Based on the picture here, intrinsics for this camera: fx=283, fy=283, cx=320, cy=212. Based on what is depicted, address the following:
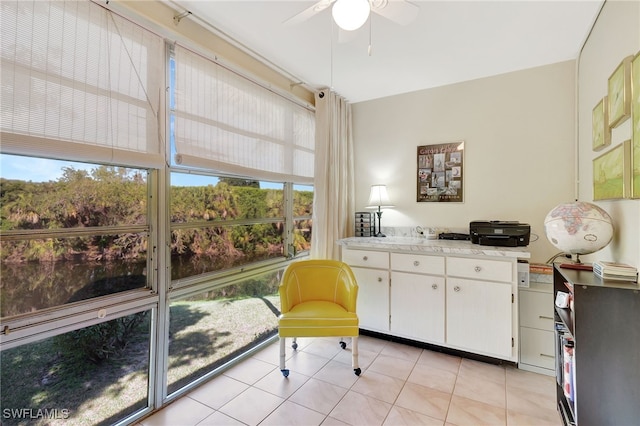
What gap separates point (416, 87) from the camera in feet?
9.81

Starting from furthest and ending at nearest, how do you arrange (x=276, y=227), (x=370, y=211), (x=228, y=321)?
(x=370, y=211), (x=276, y=227), (x=228, y=321)

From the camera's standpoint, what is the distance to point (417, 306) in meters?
2.48

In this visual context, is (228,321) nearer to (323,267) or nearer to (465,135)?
(323,267)

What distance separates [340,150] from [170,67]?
70.9 inches

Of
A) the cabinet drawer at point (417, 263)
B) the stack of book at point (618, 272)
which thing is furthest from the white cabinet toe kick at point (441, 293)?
the stack of book at point (618, 272)

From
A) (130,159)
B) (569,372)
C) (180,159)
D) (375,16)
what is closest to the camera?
(569,372)

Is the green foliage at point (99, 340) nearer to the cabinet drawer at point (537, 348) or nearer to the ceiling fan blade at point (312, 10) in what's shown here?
the ceiling fan blade at point (312, 10)

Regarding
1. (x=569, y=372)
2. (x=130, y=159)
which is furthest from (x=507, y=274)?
(x=130, y=159)

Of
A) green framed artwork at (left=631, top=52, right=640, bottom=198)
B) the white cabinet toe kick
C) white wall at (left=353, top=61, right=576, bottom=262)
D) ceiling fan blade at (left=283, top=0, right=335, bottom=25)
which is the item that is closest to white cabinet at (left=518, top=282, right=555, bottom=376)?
the white cabinet toe kick

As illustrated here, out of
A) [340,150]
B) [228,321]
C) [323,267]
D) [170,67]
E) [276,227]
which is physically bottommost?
[228,321]

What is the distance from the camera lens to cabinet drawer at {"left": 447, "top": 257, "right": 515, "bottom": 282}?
2164 millimetres

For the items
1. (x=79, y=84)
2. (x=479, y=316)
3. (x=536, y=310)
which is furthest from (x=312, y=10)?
(x=536, y=310)

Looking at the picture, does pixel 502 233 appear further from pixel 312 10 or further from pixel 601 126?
pixel 312 10

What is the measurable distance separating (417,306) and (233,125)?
2144mm
